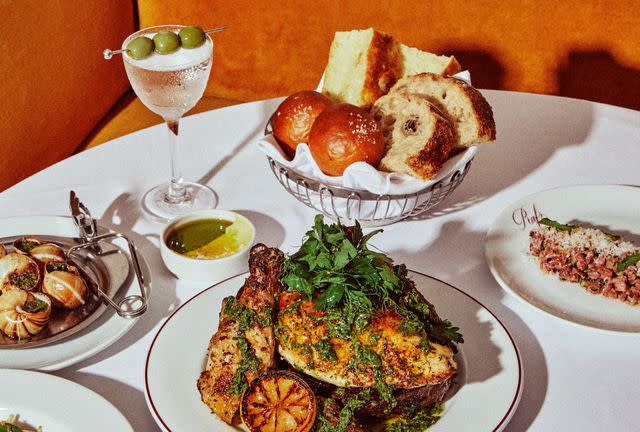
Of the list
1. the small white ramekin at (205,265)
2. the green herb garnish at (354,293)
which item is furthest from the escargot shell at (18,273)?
the green herb garnish at (354,293)

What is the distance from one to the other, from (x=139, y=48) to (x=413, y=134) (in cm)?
65

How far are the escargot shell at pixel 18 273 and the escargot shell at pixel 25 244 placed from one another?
5 centimetres

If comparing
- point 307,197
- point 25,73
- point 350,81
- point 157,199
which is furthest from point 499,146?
point 25,73

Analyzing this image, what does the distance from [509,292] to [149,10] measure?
7.58 feet

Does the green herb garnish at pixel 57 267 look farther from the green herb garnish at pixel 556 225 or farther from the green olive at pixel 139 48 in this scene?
the green herb garnish at pixel 556 225

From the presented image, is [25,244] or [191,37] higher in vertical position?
[191,37]

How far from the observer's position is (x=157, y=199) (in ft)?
5.94

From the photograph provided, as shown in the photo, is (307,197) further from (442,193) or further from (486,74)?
(486,74)

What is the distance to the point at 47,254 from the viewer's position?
1403 millimetres

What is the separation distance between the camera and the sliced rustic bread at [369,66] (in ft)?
6.12

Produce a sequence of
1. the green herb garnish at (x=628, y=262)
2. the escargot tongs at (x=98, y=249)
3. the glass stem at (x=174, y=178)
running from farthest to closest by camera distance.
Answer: the glass stem at (x=174, y=178) → the green herb garnish at (x=628, y=262) → the escargot tongs at (x=98, y=249)

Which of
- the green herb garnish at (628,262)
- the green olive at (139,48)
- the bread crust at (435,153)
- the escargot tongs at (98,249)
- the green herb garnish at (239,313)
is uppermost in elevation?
the green olive at (139,48)

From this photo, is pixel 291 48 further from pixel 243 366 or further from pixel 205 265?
pixel 243 366

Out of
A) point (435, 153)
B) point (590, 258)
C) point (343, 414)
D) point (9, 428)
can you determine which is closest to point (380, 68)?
point (435, 153)
